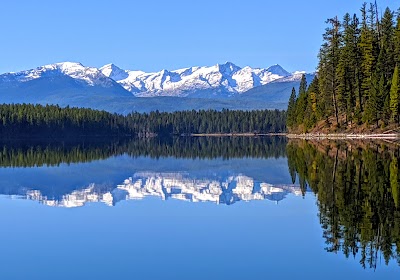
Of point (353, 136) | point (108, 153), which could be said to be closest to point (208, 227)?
point (108, 153)

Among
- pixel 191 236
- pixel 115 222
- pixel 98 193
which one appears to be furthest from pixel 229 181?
pixel 191 236

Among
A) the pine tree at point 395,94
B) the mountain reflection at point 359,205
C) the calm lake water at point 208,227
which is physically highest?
the pine tree at point 395,94

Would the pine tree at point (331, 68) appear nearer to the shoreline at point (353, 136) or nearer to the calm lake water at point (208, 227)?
the shoreline at point (353, 136)

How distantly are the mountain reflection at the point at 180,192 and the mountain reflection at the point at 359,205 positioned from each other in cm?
263

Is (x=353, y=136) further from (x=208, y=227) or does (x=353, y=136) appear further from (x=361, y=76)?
(x=208, y=227)

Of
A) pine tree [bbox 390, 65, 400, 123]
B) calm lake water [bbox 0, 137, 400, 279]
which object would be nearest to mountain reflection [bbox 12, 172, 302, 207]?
calm lake water [bbox 0, 137, 400, 279]

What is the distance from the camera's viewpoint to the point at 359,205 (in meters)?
28.1

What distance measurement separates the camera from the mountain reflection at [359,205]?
2053 centimetres

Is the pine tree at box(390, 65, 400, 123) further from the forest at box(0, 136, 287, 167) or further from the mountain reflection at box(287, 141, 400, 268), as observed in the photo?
the mountain reflection at box(287, 141, 400, 268)

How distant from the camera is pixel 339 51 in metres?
115

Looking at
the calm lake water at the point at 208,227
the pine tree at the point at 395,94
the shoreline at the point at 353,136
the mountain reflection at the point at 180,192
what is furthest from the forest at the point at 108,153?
the calm lake water at the point at 208,227

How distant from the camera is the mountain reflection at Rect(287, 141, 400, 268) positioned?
2053cm

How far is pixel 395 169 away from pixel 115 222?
22.6 meters

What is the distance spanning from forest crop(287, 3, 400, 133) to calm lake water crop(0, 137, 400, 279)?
56.4 meters
